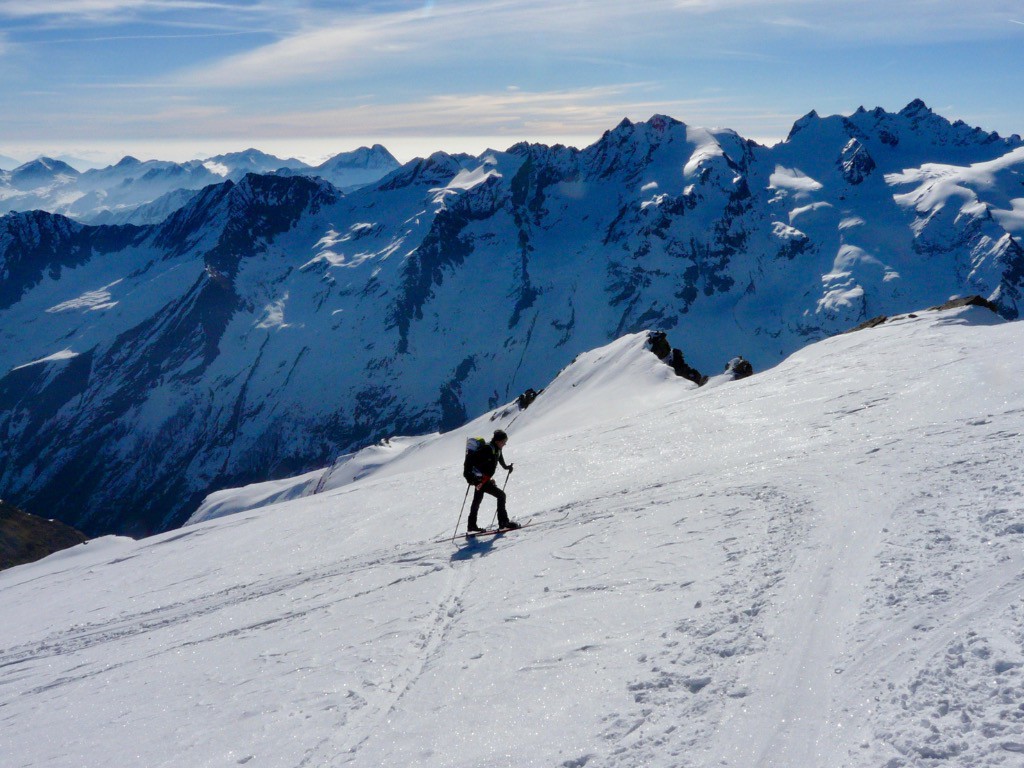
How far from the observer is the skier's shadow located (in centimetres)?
1546

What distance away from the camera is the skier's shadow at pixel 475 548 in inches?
609

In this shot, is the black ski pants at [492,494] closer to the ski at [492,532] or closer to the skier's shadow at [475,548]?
the ski at [492,532]

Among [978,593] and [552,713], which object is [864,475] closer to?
[978,593]

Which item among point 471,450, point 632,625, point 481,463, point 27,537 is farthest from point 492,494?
point 27,537

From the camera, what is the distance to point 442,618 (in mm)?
12094

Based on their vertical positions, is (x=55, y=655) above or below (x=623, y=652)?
below

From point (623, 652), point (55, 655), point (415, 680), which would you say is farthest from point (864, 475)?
point (55, 655)

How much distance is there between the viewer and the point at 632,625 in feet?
33.1

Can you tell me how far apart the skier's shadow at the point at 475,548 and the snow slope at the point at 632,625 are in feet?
0.31

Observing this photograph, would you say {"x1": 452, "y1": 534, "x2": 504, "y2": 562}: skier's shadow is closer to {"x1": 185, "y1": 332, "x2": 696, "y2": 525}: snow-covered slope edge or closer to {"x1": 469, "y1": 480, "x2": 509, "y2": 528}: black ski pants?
{"x1": 469, "y1": 480, "x2": 509, "y2": 528}: black ski pants

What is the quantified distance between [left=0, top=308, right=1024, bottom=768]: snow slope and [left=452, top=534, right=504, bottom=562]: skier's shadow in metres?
0.09

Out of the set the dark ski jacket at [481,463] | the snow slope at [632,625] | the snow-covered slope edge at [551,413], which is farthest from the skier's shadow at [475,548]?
the snow-covered slope edge at [551,413]

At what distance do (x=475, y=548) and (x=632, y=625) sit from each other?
21.0ft

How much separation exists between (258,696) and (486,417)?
58.3 metres
